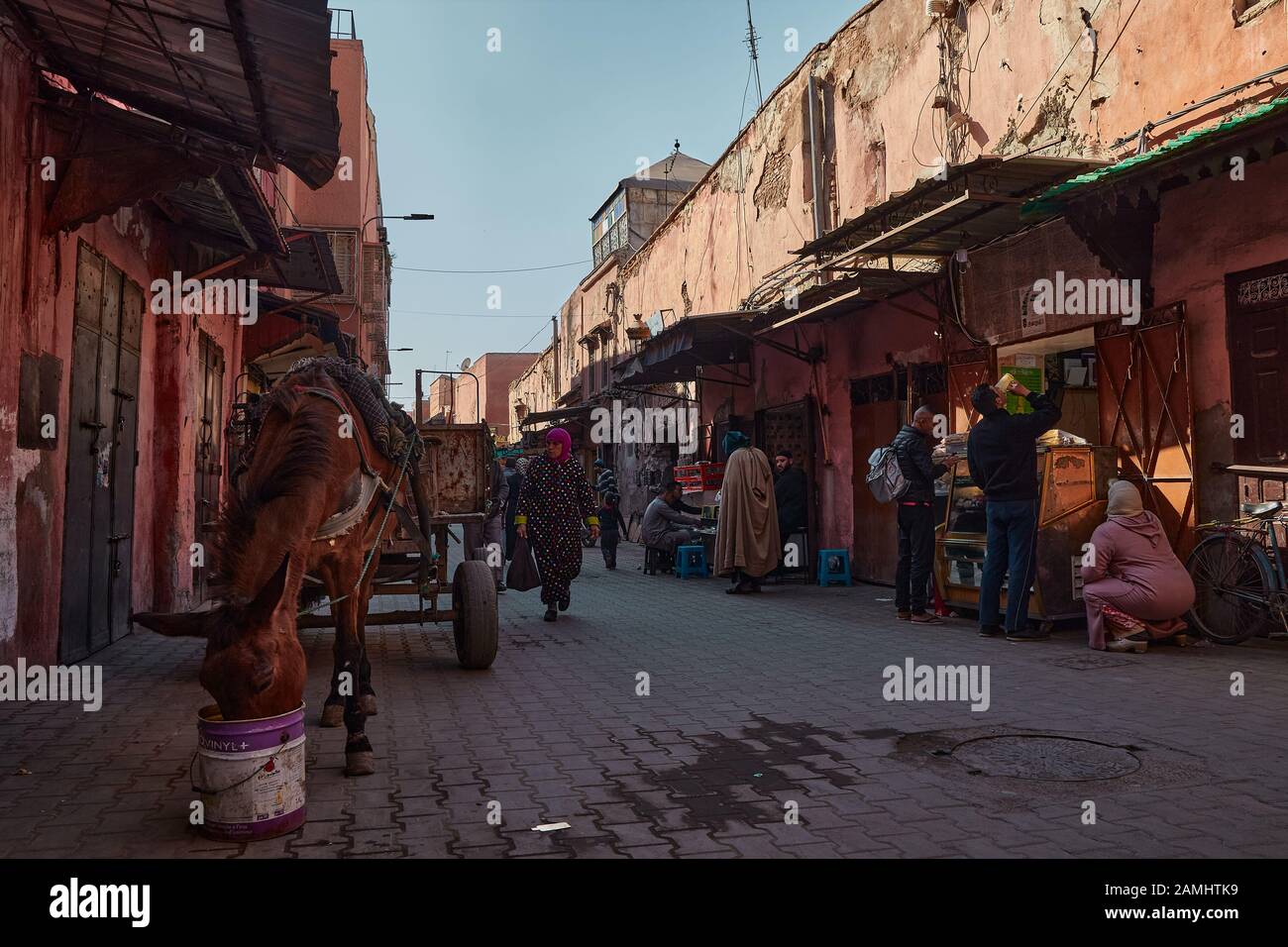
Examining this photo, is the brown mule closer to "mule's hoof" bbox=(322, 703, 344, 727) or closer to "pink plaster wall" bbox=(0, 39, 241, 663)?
"mule's hoof" bbox=(322, 703, 344, 727)

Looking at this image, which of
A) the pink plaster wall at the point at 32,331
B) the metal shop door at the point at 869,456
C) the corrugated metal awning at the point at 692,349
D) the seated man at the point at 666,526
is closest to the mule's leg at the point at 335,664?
the pink plaster wall at the point at 32,331

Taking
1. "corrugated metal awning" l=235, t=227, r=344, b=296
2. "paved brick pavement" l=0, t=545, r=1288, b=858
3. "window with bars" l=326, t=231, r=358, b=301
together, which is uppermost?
"window with bars" l=326, t=231, r=358, b=301

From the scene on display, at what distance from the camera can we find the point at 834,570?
536 inches

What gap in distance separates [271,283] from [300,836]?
10393mm

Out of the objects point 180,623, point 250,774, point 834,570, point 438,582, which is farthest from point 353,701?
point 834,570

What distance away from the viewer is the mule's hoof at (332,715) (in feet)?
17.7

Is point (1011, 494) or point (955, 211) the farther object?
point (955, 211)

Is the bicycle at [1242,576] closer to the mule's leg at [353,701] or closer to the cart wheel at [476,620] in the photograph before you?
the cart wheel at [476,620]

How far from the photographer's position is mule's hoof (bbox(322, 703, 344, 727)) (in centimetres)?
541

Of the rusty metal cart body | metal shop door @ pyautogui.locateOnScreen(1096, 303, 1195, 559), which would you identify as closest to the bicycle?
metal shop door @ pyautogui.locateOnScreen(1096, 303, 1195, 559)

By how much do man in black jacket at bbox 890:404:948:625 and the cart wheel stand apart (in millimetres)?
4516

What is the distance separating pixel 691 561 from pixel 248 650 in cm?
1237

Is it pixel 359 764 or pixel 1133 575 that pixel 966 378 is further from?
pixel 359 764

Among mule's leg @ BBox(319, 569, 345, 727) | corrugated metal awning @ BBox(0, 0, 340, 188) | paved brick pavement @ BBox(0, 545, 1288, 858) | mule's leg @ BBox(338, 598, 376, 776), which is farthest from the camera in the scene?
corrugated metal awning @ BBox(0, 0, 340, 188)
